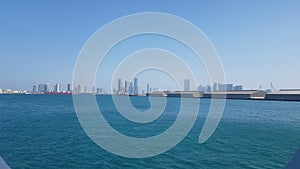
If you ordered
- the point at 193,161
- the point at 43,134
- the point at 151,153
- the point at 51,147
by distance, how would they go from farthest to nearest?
the point at 43,134, the point at 51,147, the point at 151,153, the point at 193,161

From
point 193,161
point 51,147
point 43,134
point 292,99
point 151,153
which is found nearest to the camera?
point 193,161

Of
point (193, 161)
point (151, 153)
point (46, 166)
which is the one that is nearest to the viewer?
point (46, 166)

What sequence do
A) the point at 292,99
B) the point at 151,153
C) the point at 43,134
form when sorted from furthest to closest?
the point at 292,99
the point at 43,134
the point at 151,153

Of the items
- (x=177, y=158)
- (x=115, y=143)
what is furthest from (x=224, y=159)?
(x=115, y=143)

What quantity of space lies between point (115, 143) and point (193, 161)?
4.54 meters

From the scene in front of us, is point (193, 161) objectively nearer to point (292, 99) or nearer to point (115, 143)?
point (115, 143)

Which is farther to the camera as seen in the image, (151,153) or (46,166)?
(151,153)

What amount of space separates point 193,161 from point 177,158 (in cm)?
65

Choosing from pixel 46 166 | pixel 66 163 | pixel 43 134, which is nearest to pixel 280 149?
pixel 66 163

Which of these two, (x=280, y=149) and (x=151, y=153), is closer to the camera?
(x=151, y=153)

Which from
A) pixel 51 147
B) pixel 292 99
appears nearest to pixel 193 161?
pixel 51 147

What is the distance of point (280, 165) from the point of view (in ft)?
28.0

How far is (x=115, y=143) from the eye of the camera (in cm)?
1178

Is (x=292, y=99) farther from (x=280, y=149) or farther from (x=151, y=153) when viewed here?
(x=151, y=153)
